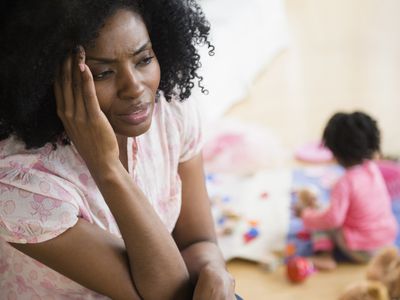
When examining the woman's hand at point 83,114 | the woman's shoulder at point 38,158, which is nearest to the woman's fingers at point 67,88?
the woman's hand at point 83,114

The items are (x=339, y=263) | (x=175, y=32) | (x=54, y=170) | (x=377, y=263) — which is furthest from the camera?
(x=339, y=263)

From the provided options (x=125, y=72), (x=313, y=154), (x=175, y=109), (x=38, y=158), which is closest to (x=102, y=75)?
(x=125, y=72)

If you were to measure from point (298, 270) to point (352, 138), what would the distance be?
501 mm

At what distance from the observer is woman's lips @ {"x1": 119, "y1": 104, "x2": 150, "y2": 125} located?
1.12 meters

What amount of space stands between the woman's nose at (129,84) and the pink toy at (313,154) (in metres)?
1.67

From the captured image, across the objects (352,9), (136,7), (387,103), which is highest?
(136,7)

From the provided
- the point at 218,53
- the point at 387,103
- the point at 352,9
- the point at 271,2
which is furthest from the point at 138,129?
the point at 352,9

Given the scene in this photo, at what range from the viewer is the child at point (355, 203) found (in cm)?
204

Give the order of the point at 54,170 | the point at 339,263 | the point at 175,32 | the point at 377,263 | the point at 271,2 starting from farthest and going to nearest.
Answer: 1. the point at 271,2
2. the point at 339,263
3. the point at 377,263
4. the point at 175,32
5. the point at 54,170

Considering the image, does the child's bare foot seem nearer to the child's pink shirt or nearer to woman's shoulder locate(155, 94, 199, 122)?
the child's pink shirt

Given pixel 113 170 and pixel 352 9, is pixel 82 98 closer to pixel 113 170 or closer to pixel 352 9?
pixel 113 170

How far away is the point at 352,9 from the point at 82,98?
366cm

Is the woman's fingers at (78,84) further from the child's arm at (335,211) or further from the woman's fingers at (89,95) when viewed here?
the child's arm at (335,211)

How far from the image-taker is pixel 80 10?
100 centimetres
